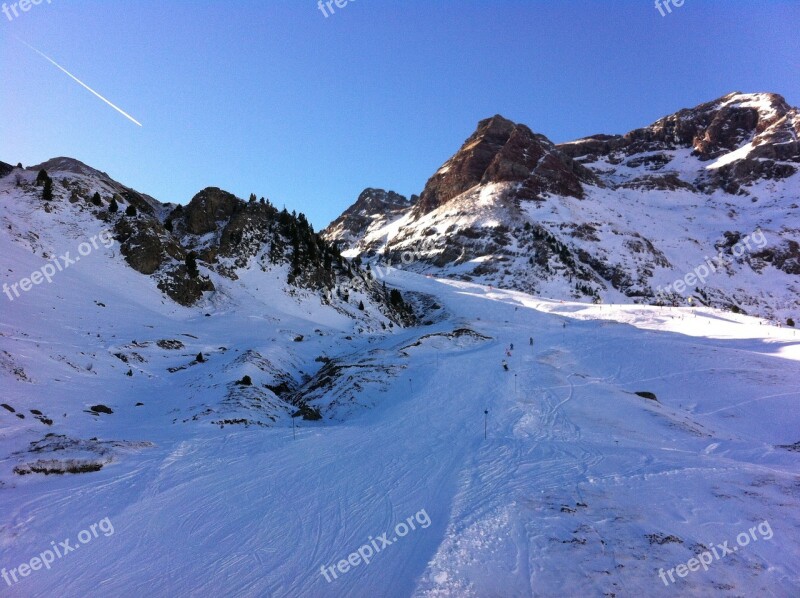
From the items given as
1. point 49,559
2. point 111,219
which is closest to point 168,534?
point 49,559

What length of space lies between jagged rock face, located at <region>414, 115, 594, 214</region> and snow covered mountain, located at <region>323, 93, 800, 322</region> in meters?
0.51

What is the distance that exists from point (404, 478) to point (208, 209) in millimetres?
44358

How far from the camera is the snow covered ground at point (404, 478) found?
664 centimetres

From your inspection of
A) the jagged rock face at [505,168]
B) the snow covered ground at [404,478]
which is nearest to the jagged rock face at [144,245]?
the snow covered ground at [404,478]

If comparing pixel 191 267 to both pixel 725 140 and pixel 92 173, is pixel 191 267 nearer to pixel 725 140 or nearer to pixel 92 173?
pixel 92 173

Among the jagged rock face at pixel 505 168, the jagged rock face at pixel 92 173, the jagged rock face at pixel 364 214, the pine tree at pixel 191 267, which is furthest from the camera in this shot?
the jagged rock face at pixel 364 214

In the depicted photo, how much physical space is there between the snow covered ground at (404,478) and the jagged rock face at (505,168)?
10739 cm

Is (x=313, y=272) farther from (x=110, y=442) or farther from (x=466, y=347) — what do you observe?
(x=110, y=442)

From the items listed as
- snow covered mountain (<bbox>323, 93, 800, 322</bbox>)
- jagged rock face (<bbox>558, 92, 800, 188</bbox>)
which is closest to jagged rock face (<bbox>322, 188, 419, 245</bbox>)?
snow covered mountain (<bbox>323, 93, 800, 322</bbox>)

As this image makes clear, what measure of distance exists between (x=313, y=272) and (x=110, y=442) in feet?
116

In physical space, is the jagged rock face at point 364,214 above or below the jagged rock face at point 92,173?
above

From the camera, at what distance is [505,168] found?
12750 centimetres

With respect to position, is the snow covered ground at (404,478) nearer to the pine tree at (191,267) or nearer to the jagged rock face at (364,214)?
the pine tree at (191,267)

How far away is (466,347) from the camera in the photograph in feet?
95.2
